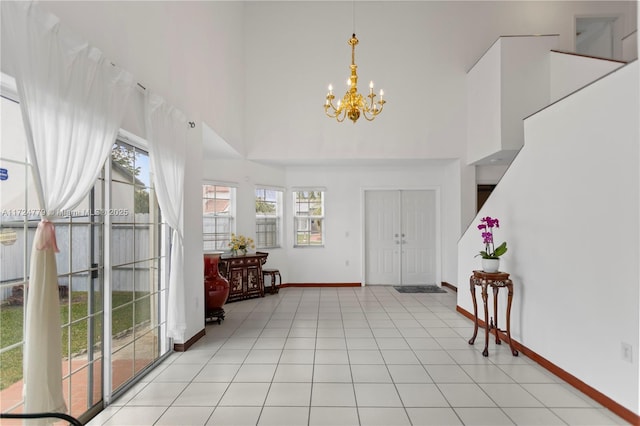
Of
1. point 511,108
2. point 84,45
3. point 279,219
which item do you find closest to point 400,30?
point 511,108

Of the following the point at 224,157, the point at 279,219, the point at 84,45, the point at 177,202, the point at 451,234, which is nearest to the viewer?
the point at 84,45

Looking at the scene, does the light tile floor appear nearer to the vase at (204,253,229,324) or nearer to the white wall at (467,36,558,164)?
the vase at (204,253,229,324)

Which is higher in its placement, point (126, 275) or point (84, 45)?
point (84, 45)

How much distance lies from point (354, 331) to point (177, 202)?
8.90 ft

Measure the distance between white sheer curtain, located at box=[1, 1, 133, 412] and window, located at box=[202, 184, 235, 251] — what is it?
170 inches

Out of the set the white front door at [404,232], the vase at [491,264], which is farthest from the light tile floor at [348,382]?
the white front door at [404,232]

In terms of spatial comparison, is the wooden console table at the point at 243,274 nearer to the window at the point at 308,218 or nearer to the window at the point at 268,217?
the window at the point at 268,217

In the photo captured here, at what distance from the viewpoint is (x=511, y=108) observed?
5.01 meters

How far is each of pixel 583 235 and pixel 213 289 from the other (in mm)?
4167

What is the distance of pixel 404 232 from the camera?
740 cm

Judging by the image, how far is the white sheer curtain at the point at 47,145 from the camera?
5.42 feet

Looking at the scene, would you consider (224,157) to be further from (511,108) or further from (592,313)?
(592,313)

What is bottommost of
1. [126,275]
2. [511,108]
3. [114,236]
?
[126,275]

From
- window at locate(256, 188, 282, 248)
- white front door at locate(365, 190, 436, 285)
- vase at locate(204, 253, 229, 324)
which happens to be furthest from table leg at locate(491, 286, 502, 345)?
window at locate(256, 188, 282, 248)
